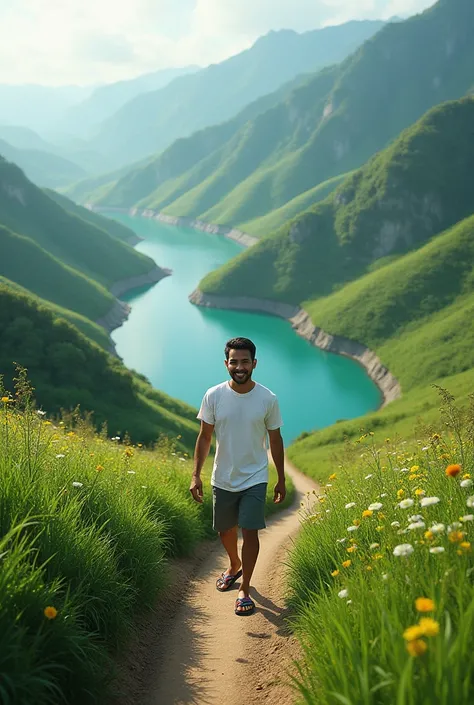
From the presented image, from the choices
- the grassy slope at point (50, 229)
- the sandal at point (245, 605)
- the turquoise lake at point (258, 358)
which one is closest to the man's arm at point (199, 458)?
the sandal at point (245, 605)

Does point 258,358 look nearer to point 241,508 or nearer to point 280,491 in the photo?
point 280,491

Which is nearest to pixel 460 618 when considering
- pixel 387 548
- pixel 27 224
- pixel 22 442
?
pixel 387 548

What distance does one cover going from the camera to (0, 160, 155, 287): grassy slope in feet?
595

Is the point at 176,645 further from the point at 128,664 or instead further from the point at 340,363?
the point at 340,363

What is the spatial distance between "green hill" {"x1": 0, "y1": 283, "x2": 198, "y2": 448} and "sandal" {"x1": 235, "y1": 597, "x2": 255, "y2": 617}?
43554 mm

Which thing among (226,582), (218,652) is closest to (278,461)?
(226,582)

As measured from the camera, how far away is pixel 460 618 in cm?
416

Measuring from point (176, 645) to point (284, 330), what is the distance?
139 m

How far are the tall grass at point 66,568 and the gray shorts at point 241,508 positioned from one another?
1.04m

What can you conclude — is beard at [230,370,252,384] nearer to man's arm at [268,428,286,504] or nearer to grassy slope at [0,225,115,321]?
man's arm at [268,428,286,504]

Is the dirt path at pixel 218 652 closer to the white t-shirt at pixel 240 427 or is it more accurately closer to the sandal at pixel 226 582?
the sandal at pixel 226 582

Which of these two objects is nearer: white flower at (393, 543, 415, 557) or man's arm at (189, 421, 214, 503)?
white flower at (393, 543, 415, 557)

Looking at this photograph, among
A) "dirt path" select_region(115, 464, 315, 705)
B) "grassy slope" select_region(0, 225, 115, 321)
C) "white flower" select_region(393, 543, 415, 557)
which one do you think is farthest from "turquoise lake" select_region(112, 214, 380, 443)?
"white flower" select_region(393, 543, 415, 557)

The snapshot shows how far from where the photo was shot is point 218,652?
7723mm
